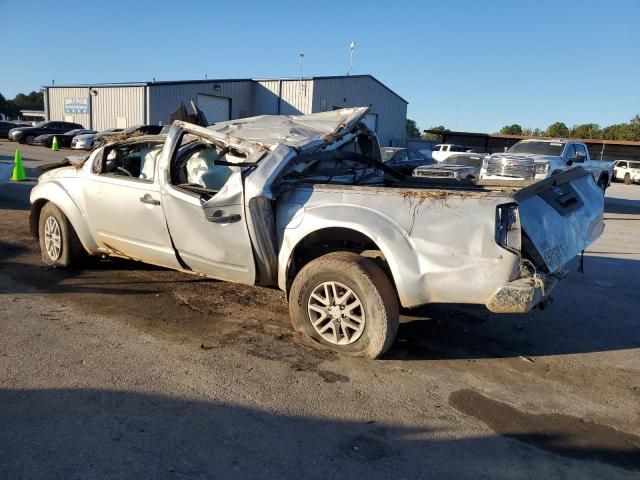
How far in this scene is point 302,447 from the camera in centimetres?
299

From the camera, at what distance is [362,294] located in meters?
4.06

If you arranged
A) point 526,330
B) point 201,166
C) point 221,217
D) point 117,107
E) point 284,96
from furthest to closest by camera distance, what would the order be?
point 284,96
point 117,107
point 201,166
point 526,330
point 221,217

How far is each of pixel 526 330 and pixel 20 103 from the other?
10804cm

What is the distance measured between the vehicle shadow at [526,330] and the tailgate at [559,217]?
874mm

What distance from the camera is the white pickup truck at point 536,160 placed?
1438 cm

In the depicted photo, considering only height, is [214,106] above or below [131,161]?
above

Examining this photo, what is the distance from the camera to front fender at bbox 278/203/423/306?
13.0 feet

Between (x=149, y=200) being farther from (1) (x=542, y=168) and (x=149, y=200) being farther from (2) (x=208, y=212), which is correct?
(1) (x=542, y=168)

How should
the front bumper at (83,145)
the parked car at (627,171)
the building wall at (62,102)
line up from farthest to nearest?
the building wall at (62,102) → the parked car at (627,171) → the front bumper at (83,145)

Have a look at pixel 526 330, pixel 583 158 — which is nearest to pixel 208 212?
pixel 526 330

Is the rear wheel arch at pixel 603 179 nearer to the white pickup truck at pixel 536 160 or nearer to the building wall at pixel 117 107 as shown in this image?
the white pickup truck at pixel 536 160

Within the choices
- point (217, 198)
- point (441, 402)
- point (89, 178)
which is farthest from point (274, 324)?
point (89, 178)

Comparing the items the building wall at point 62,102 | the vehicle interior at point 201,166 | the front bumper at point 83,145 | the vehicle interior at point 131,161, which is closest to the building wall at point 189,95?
the front bumper at point 83,145

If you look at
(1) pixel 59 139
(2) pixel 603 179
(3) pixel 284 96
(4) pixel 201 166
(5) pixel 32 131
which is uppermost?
(3) pixel 284 96
